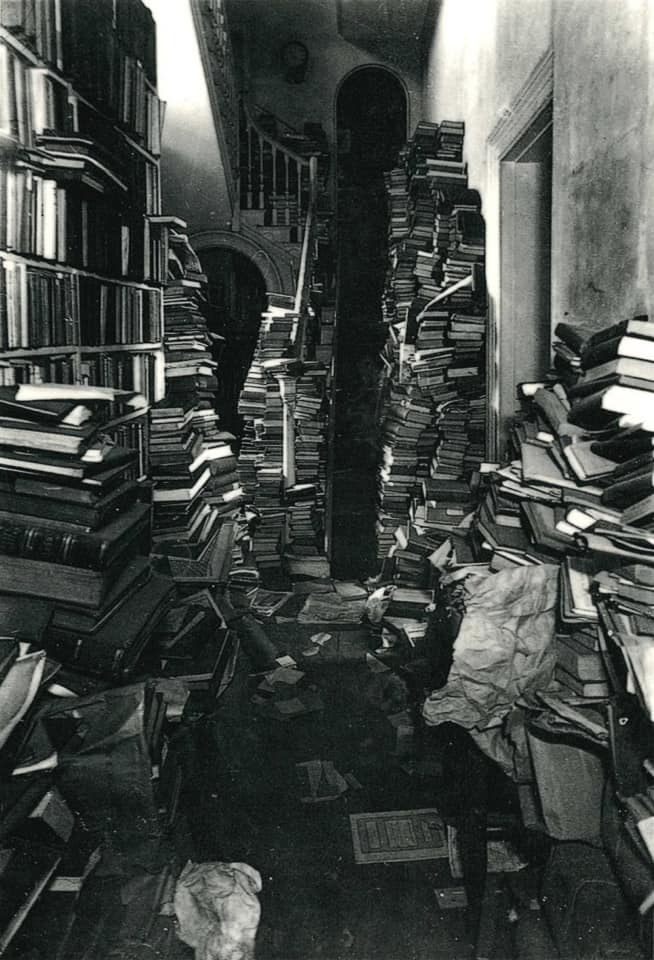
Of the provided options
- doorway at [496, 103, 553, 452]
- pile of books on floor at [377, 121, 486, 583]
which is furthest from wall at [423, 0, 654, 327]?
pile of books on floor at [377, 121, 486, 583]

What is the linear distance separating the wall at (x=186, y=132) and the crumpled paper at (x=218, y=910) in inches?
232

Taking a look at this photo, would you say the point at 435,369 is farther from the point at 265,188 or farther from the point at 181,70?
the point at 265,188

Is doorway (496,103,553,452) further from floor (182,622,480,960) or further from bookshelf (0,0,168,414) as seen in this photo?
bookshelf (0,0,168,414)

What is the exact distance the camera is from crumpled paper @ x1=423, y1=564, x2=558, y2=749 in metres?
2.38

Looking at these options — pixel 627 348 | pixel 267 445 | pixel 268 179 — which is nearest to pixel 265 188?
pixel 268 179

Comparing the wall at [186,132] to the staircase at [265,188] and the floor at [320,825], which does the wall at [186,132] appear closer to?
the staircase at [265,188]

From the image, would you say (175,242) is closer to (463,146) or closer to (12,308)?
(463,146)

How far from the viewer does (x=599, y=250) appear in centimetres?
Result: 267

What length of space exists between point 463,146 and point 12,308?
185 inches

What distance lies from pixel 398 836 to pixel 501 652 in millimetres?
919

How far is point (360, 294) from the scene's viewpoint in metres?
9.55

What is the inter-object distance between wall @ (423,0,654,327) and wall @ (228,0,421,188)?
7.15 meters

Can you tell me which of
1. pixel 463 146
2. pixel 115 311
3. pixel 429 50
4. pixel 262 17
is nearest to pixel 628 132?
pixel 115 311

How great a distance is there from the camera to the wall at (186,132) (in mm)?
5898
